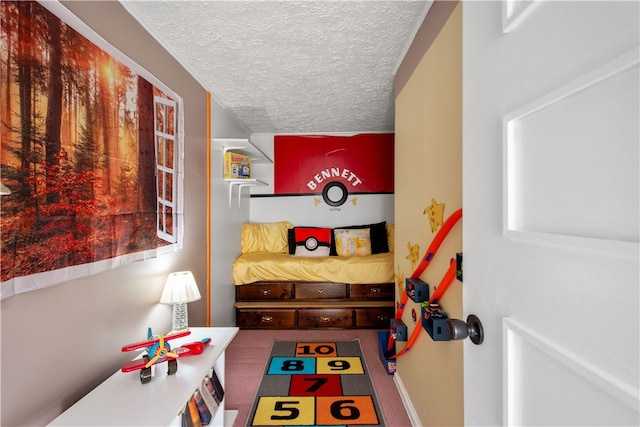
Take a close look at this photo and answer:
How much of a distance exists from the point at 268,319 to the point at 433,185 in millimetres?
2460

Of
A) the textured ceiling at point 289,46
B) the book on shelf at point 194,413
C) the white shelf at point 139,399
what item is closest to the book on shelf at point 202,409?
the book on shelf at point 194,413

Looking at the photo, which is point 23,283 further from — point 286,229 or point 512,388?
point 286,229

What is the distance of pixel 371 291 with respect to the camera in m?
3.18

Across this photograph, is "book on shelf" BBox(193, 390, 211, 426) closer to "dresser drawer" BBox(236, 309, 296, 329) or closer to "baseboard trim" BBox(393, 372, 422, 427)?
"baseboard trim" BBox(393, 372, 422, 427)

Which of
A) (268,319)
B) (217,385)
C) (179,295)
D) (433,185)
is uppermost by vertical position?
(433,185)

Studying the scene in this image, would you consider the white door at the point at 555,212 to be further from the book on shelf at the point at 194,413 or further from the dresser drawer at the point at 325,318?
the dresser drawer at the point at 325,318

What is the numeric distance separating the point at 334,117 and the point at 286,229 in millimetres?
1570

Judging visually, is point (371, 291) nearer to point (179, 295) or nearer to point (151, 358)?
point (179, 295)

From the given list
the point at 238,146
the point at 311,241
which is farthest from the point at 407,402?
the point at 238,146

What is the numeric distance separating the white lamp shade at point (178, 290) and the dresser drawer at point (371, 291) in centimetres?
184

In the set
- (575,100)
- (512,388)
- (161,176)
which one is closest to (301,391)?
(161,176)

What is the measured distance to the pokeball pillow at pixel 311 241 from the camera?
141 inches

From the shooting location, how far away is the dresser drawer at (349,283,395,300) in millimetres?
3174

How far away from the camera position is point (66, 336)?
1.10 meters
